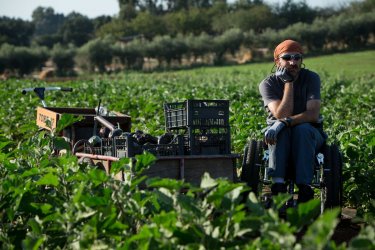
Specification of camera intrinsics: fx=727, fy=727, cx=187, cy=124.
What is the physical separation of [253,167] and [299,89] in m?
0.79

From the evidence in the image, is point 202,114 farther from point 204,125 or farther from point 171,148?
point 171,148

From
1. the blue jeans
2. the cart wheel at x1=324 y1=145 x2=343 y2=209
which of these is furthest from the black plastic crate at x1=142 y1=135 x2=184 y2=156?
the cart wheel at x1=324 y1=145 x2=343 y2=209

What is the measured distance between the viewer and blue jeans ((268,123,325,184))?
5.87 m

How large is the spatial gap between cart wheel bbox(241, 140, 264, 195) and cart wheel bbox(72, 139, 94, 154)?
1726mm

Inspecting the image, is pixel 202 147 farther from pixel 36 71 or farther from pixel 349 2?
pixel 349 2

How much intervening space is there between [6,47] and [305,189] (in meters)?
72.3

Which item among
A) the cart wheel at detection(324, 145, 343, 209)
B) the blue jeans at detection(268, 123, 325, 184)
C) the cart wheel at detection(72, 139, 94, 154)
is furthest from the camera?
the cart wheel at detection(72, 139, 94, 154)

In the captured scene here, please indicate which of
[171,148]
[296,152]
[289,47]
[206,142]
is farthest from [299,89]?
[171,148]

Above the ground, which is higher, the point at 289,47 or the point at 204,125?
the point at 289,47

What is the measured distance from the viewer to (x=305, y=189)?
19.4ft

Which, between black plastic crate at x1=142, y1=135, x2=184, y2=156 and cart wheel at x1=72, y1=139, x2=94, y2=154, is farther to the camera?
cart wheel at x1=72, y1=139, x2=94, y2=154

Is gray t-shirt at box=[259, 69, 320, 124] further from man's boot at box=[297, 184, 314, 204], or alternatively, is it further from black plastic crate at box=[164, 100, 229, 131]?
man's boot at box=[297, 184, 314, 204]

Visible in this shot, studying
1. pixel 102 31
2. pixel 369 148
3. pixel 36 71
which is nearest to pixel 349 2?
pixel 102 31

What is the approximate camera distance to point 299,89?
632 cm
